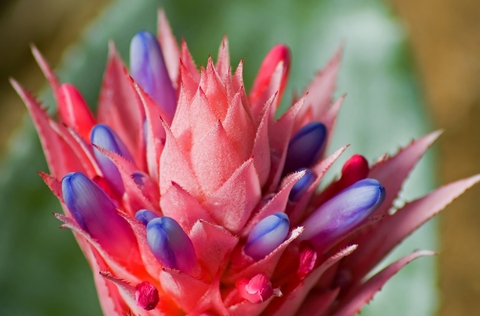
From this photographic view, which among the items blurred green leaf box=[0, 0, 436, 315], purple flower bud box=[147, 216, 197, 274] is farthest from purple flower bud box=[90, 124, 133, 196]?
blurred green leaf box=[0, 0, 436, 315]

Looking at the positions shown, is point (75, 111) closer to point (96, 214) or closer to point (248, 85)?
point (96, 214)

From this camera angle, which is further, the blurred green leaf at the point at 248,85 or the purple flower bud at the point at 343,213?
the blurred green leaf at the point at 248,85

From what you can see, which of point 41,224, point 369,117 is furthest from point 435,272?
point 41,224

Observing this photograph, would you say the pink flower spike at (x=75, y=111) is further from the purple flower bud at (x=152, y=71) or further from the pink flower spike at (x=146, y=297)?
the pink flower spike at (x=146, y=297)

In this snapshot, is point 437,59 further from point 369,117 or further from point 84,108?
point 84,108

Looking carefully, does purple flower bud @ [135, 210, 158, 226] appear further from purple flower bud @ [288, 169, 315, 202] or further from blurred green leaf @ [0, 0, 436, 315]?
blurred green leaf @ [0, 0, 436, 315]

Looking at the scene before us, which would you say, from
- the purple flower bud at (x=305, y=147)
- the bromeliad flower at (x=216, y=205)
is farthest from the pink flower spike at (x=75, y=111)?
the purple flower bud at (x=305, y=147)

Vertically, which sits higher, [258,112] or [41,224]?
[258,112]
